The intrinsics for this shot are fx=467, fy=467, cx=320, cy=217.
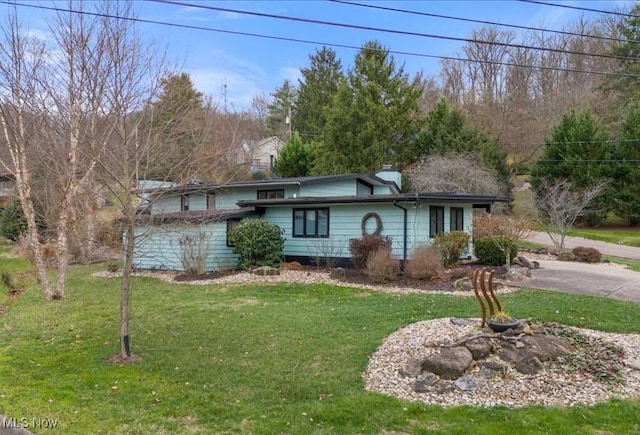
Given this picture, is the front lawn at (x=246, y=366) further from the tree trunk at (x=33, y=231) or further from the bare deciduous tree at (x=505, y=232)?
the bare deciduous tree at (x=505, y=232)

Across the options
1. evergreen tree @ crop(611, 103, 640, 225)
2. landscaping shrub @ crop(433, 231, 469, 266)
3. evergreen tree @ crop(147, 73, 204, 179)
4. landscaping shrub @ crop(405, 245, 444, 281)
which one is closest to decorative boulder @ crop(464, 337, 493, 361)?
evergreen tree @ crop(147, 73, 204, 179)

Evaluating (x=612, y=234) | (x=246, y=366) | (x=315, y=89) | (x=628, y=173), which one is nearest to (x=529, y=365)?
(x=246, y=366)

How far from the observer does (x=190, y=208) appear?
20375 millimetres

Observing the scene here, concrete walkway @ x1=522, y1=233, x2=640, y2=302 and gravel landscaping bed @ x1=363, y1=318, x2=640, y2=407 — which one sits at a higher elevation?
concrete walkway @ x1=522, y1=233, x2=640, y2=302

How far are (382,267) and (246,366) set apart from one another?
677cm

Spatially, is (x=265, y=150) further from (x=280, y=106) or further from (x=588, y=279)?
(x=588, y=279)

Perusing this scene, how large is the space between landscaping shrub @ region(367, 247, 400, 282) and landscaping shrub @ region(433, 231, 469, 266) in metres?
2.14

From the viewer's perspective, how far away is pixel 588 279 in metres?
11.8

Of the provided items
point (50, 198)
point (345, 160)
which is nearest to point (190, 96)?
point (50, 198)

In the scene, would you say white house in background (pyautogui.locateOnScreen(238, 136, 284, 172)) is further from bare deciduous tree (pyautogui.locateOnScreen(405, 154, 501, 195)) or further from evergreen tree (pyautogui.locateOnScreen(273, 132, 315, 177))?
bare deciduous tree (pyautogui.locateOnScreen(405, 154, 501, 195))

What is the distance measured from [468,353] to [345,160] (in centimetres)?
2380

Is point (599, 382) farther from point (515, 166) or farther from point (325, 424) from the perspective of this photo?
point (515, 166)

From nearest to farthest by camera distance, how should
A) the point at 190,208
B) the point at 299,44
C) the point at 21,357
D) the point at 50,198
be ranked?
the point at 21,357 → the point at 299,44 → the point at 50,198 → the point at 190,208

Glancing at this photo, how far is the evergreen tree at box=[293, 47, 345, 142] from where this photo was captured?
40.0 metres
